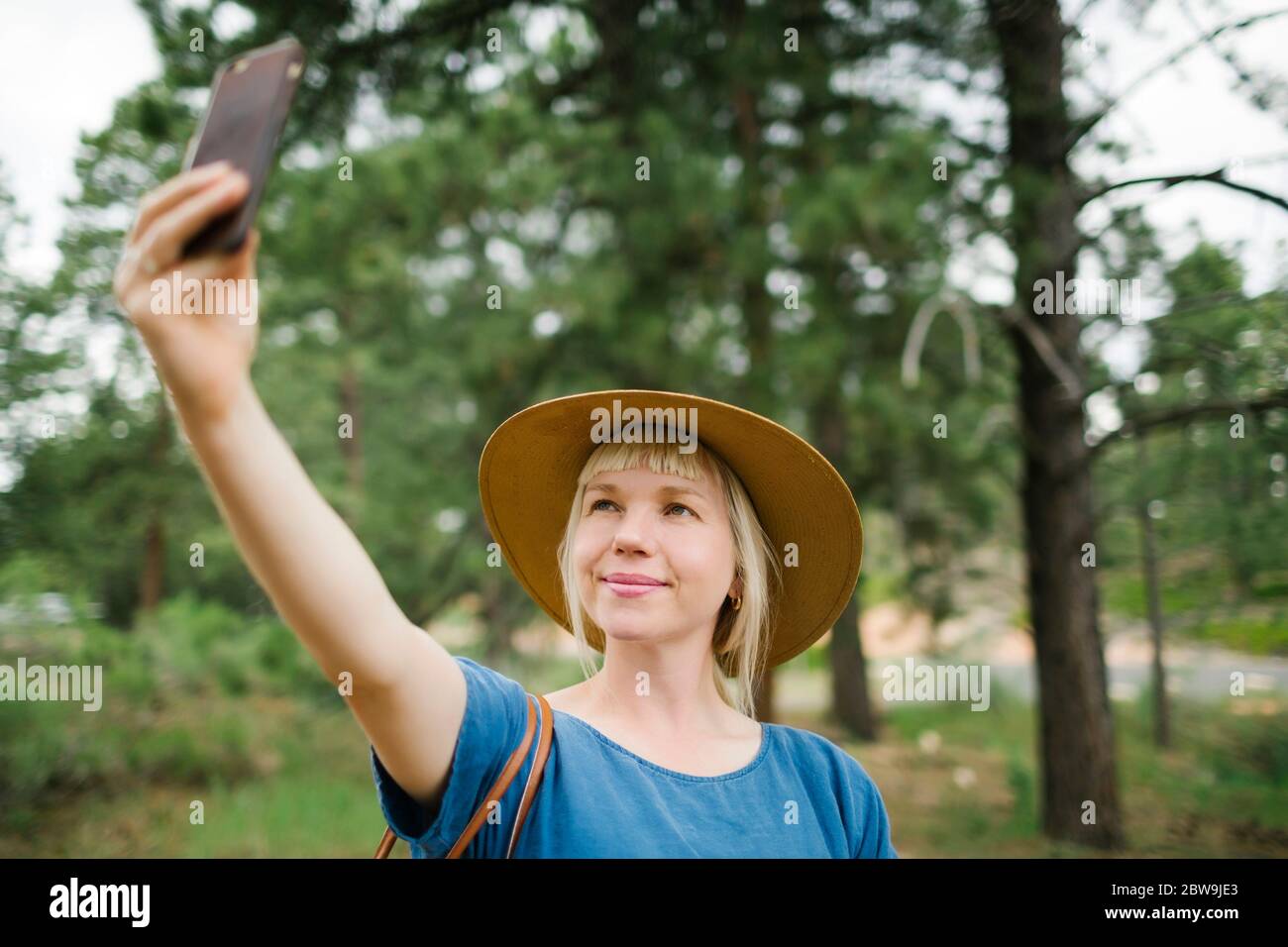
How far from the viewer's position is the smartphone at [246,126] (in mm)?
771

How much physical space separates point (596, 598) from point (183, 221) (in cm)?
85

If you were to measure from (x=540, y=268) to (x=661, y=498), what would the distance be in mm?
6884

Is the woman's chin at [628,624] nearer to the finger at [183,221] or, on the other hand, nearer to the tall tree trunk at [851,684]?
the finger at [183,221]

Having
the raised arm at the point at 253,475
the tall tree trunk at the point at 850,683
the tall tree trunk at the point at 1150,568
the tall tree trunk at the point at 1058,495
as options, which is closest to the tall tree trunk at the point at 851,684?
the tall tree trunk at the point at 850,683

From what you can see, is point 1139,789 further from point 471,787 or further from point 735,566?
point 471,787

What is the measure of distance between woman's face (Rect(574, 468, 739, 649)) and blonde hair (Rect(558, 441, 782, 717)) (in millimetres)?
30

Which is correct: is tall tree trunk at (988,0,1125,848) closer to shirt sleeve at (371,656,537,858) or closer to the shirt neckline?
the shirt neckline

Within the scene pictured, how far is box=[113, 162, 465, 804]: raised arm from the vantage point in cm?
77

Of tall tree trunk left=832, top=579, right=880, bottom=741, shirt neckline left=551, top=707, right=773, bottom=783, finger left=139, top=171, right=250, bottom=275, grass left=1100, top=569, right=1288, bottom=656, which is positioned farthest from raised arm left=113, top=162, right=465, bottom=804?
tall tree trunk left=832, top=579, right=880, bottom=741

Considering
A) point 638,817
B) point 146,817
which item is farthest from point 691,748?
point 146,817

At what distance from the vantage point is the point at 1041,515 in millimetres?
5641
